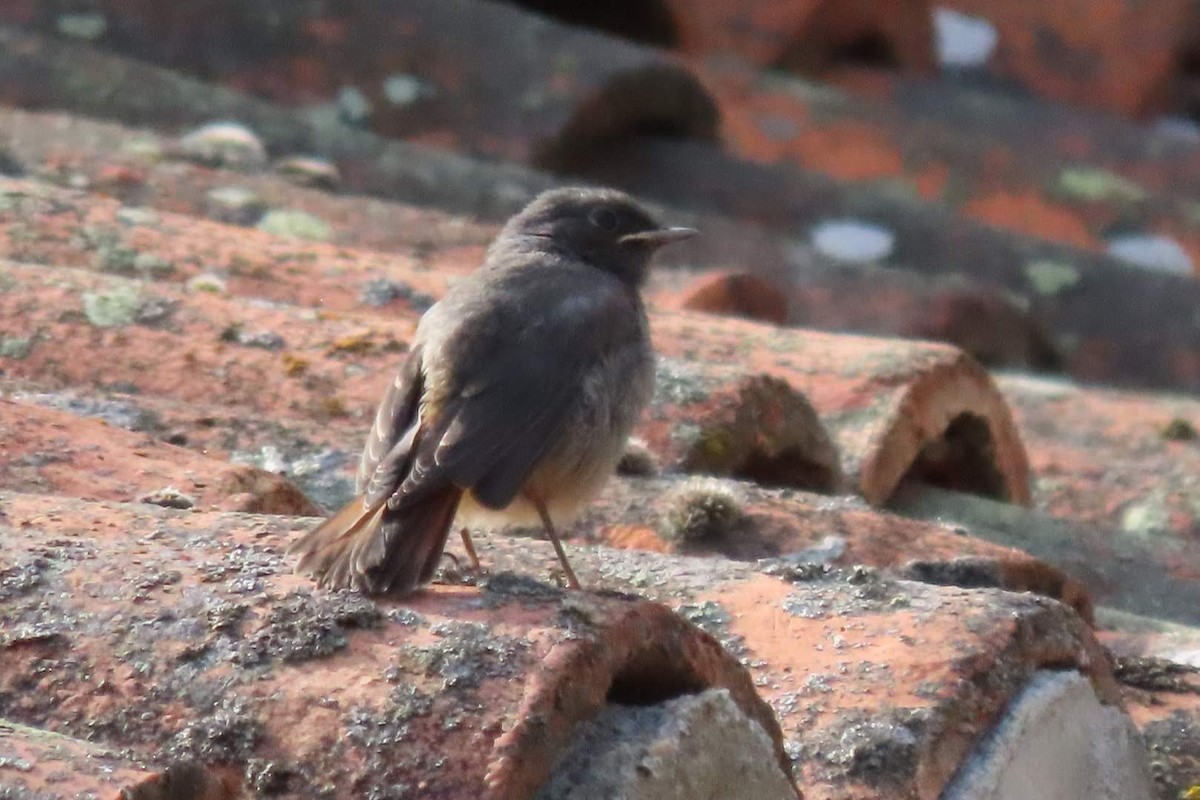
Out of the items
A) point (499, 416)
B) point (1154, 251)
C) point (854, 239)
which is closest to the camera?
point (499, 416)

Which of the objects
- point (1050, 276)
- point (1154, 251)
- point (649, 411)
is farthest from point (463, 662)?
point (1154, 251)

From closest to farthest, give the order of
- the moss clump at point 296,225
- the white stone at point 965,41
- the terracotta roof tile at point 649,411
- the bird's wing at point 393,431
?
the terracotta roof tile at point 649,411 → the bird's wing at point 393,431 → the moss clump at point 296,225 → the white stone at point 965,41

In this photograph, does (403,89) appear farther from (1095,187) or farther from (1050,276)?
(1095,187)

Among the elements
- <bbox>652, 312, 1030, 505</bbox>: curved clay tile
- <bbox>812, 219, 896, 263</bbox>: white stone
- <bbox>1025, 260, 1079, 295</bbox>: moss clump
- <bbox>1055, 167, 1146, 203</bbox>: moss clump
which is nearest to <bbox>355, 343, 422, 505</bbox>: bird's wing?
<bbox>652, 312, 1030, 505</bbox>: curved clay tile

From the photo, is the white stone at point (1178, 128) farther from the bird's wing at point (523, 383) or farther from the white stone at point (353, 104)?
the bird's wing at point (523, 383)

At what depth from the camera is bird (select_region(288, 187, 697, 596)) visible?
9.40 feet

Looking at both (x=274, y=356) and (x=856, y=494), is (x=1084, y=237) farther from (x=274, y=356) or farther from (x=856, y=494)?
(x=274, y=356)

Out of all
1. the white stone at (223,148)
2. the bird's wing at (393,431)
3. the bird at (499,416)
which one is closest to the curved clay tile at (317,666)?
the bird at (499,416)

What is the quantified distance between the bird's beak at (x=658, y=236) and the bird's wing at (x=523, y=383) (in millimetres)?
558

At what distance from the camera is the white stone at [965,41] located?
27.0 feet

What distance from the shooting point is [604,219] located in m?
4.49

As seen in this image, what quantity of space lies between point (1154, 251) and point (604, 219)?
10.1 ft

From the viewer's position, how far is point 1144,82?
27.0 feet

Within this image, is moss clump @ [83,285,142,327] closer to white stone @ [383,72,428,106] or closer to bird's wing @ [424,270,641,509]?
bird's wing @ [424,270,641,509]
